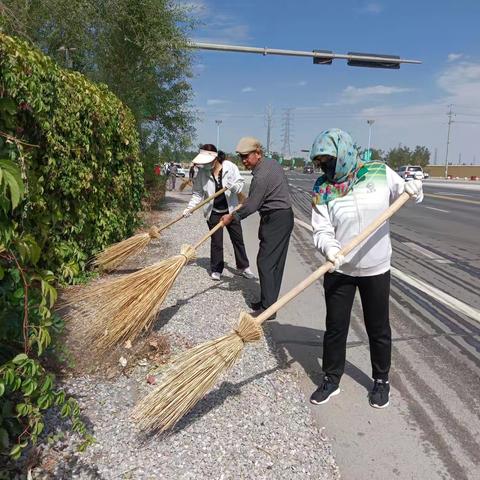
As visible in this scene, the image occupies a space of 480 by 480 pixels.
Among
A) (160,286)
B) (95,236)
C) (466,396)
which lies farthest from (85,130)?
(466,396)

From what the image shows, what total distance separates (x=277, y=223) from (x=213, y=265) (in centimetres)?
182

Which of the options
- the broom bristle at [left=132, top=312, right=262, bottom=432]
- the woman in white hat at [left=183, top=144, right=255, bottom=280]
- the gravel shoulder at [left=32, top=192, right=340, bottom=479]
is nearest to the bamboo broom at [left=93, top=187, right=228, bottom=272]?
the woman in white hat at [left=183, top=144, right=255, bottom=280]

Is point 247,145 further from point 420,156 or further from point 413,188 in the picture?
point 420,156

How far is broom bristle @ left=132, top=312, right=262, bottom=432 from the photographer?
2570 millimetres

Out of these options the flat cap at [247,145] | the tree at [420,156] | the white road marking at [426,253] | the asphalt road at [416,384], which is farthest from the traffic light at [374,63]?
the tree at [420,156]

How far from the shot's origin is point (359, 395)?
3352 millimetres

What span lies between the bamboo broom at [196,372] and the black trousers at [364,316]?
0.39 metres

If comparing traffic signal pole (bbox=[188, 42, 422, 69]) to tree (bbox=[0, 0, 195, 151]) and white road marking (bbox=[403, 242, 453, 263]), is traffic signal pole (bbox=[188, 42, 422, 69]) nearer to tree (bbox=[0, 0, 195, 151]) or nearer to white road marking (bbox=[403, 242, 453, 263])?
tree (bbox=[0, 0, 195, 151])

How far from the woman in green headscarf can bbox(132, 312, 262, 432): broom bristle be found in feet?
2.28

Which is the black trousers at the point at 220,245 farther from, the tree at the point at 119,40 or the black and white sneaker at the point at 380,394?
the tree at the point at 119,40

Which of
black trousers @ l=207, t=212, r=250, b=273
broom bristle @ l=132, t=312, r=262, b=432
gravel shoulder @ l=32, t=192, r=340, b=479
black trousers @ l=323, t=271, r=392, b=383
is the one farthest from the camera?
black trousers @ l=207, t=212, r=250, b=273

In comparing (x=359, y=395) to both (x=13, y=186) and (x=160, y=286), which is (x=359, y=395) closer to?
(x=160, y=286)

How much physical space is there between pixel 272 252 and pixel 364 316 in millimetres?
1615

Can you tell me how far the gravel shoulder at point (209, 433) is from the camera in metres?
2.36
